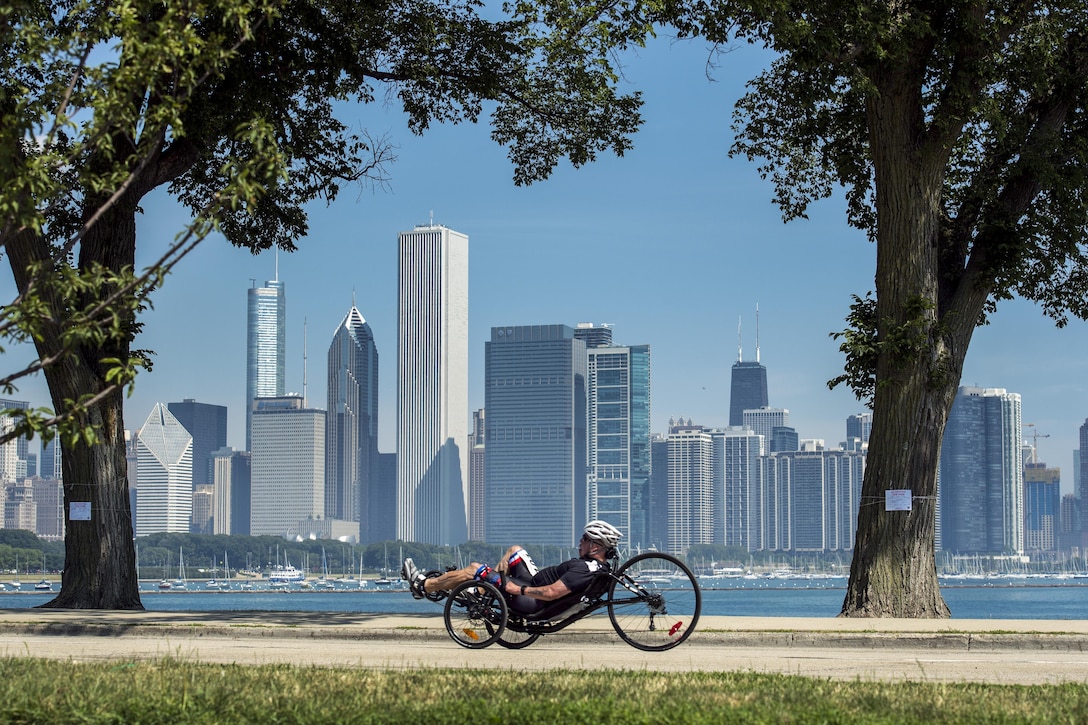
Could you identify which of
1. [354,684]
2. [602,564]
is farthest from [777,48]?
[354,684]

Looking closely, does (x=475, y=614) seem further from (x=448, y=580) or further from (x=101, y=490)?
(x=101, y=490)

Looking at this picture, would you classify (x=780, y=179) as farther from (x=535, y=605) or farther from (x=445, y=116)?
(x=535, y=605)

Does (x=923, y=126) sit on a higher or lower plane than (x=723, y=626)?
higher

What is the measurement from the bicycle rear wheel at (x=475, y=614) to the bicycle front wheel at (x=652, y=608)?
1050mm

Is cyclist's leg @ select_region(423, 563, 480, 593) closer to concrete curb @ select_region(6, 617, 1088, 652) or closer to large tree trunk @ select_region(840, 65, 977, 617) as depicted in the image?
concrete curb @ select_region(6, 617, 1088, 652)

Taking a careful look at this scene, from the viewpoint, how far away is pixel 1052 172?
838 inches

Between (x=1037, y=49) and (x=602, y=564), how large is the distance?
37.6 ft

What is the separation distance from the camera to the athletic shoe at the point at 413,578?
13914 millimetres

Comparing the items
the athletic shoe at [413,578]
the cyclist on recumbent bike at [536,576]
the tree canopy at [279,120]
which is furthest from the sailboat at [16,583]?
the cyclist on recumbent bike at [536,576]

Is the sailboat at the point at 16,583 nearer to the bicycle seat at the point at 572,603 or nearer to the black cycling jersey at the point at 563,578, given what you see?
the black cycling jersey at the point at 563,578

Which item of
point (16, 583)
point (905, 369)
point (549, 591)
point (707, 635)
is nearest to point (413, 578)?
point (549, 591)

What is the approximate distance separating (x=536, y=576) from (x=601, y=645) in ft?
5.00

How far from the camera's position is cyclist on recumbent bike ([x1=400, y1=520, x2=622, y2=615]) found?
13.2 meters

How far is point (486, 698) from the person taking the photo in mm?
9188
